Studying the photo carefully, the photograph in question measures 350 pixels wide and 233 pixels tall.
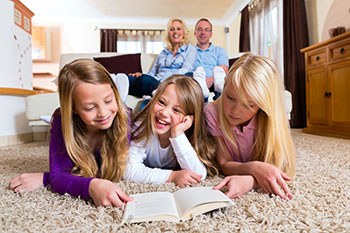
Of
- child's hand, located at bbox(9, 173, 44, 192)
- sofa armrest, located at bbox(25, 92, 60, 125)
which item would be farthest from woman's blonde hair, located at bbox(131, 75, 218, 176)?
sofa armrest, located at bbox(25, 92, 60, 125)

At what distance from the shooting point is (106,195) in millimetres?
689

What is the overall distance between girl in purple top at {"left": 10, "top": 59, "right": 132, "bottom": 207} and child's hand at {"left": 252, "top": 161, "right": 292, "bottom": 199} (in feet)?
1.35

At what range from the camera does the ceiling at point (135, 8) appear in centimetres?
470

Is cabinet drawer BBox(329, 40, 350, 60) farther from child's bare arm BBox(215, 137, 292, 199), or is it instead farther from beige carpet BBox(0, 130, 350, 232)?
child's bare arm BBox(215, 137, 292, 199)

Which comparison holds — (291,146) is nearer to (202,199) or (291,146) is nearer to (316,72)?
(202,199)

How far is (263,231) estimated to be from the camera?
1.81 feet

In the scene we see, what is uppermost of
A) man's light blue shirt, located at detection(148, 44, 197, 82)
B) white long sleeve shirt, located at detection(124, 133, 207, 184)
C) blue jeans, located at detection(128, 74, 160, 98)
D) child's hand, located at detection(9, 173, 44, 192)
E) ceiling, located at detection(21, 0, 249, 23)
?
ceiling, located at detection(21, 0, 249, 23)

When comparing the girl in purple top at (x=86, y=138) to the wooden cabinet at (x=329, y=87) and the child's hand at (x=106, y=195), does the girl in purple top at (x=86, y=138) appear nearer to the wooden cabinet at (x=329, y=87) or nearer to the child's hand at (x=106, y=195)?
the child's hand at (x=106, y=195)

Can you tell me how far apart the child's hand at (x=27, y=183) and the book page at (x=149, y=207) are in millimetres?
403

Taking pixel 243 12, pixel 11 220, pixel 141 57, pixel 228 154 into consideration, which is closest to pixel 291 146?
pixel 228 154

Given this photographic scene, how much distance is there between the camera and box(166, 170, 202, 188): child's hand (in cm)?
88

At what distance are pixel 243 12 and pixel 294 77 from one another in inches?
80.0

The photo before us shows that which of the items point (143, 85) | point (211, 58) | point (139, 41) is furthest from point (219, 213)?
point (139, 41)

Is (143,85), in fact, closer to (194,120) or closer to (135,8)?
(194,120)
